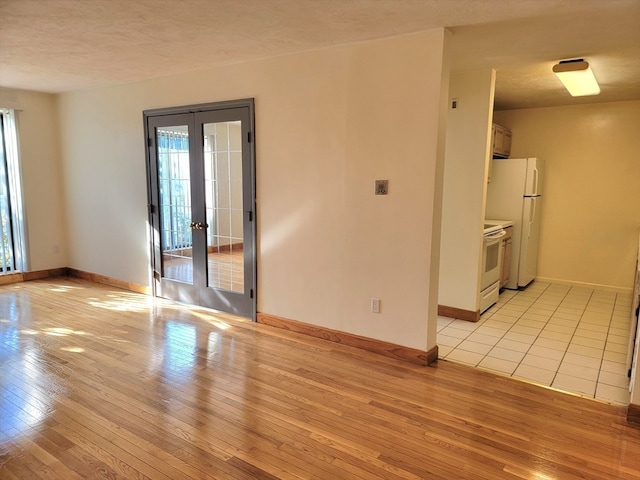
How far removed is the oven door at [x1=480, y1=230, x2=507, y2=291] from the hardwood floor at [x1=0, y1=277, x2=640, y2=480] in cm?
162

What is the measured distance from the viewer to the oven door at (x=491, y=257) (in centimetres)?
458

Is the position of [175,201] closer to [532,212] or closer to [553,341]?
[553,341]

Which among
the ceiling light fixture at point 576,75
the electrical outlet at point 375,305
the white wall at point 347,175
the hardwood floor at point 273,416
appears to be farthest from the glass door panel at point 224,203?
the ceiling light fixture at point 576,75

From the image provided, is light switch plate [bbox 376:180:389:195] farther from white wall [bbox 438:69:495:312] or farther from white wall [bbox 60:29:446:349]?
white wall [bbox 438:69:495:312]

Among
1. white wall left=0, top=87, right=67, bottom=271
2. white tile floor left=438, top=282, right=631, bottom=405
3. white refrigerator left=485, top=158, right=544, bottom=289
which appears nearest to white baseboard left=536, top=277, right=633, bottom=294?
white tile floor left=438, top=282, right=631, bottom=405

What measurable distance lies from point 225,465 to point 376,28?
9.61ft

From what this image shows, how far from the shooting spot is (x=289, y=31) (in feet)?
10.2

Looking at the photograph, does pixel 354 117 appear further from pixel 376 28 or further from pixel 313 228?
pixel 313 228

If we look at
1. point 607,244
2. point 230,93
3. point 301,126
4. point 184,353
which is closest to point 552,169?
point 607,244

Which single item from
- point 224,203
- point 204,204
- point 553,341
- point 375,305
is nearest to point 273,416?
point 375,305

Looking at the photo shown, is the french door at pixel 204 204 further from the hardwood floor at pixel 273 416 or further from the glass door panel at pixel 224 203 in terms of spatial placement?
the hardwood floor at pixel 273 416

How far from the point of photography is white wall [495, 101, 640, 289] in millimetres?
5648

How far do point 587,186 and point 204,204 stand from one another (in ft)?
17.0

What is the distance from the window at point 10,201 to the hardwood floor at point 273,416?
2.38 m
